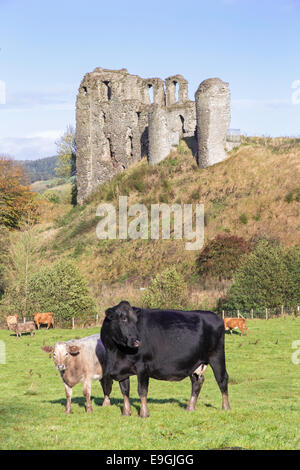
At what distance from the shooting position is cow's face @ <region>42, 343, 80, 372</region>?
14.1 m

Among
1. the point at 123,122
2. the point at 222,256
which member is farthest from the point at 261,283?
the point at 123,122

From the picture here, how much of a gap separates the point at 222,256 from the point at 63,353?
37.5 m

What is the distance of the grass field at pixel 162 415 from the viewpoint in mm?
11242

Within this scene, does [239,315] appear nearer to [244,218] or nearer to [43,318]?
[43,318]

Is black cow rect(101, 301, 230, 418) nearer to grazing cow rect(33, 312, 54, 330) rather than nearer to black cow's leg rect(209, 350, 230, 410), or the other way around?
black cow's leg rect(209, 350, 230, 410)

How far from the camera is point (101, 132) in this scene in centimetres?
8056

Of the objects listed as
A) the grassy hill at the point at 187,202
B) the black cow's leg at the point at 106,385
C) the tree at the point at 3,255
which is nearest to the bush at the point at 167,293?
the grassy hill at the point at 187,202

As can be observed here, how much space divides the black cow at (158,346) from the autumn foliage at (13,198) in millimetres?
60079

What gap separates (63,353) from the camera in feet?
46.5

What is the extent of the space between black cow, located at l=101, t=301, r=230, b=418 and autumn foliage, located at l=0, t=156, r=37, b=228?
6008 cm

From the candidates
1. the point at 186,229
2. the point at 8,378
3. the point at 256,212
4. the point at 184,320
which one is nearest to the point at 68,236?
the point at 186,229

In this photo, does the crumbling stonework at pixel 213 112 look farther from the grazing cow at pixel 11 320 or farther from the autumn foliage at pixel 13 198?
the grazing cow at pixel 11 320
